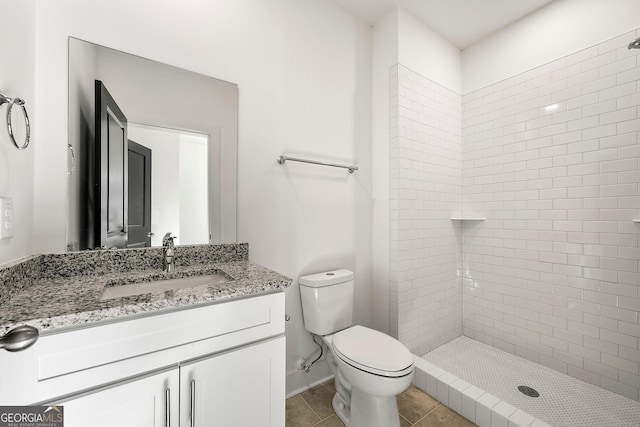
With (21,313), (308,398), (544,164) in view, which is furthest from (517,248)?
(21,313)

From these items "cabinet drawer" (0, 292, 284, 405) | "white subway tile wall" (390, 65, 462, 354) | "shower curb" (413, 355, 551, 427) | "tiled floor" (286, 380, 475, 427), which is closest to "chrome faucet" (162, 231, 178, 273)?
"cabinet drawer" (0, 292, 284, 405)

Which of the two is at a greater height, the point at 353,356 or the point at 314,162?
the point at 314,162

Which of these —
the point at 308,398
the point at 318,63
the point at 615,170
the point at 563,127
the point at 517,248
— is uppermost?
the point at 318,63

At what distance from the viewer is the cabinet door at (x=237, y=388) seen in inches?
35.9

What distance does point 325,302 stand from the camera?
172 cm

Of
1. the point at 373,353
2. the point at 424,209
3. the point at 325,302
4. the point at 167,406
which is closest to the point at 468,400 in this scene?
the point at 373,353

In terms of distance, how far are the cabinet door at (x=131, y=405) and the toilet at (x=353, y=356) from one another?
80 cm

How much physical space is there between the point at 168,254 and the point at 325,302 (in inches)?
36.2

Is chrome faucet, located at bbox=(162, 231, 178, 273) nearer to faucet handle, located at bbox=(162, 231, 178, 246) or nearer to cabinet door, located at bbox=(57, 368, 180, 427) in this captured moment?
faucet handle, located at bbox=(162, 231, 178, 246)

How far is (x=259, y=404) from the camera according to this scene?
3.45 ft

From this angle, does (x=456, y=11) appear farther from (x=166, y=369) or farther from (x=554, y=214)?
(x=166, y=369)

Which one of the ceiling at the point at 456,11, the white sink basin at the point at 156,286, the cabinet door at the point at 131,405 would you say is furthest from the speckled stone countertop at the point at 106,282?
the ceiling at the point at 456,11

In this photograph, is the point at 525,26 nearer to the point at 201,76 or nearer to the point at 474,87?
the point at 474,87

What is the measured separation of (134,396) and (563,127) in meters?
2.72
